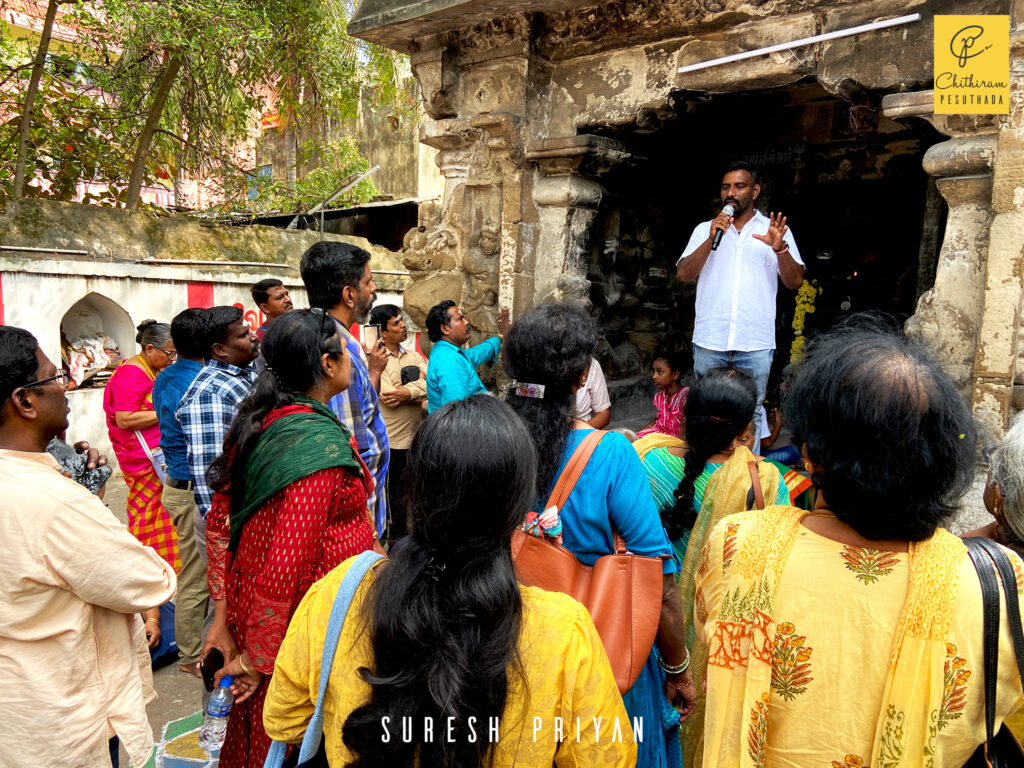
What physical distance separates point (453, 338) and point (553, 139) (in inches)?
50.2

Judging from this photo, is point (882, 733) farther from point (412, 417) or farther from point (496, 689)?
point (412, 417)

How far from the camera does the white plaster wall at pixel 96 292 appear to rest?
6.29m

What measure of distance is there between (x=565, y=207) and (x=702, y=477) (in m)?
2.47

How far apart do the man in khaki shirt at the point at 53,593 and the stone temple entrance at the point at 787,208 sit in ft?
11.2

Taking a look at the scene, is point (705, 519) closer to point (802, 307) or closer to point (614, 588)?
point (614, 588)

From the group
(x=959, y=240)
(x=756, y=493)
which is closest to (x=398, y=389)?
(x=756, y=493)

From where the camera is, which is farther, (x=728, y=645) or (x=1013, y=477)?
(x=1013, y=477)

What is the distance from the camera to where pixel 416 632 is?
1.09m

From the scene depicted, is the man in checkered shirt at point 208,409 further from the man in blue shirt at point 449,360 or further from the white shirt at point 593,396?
the white shirt at point 593,396

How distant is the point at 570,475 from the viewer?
175 cm

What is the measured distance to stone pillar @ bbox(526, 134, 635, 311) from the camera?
4191 millimetres

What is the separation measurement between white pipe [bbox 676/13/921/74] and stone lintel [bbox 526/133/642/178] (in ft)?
1.98

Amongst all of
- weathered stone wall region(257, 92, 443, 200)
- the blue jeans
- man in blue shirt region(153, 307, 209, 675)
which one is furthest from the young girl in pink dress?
weathered stone wall region(257, 92, 443, 200)

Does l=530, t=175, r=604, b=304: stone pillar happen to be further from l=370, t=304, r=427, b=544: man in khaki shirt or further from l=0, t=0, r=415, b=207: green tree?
l=0, t=0, r=415, b=207: green tree
